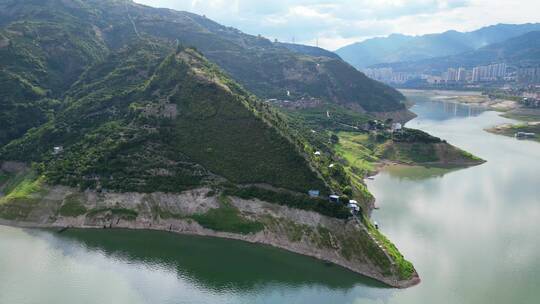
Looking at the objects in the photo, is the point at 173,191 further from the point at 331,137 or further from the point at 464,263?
the point at 331,137

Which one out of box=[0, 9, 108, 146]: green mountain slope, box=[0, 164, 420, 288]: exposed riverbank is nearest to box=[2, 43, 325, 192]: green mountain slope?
box=[0, 164, 420, 288]: exposed riverbank

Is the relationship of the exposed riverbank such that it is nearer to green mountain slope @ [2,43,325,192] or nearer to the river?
the river

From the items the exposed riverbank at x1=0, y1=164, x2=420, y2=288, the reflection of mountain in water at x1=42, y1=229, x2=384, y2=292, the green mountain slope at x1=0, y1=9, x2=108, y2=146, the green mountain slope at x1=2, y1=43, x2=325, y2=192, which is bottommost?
the reflection of mountain in water at x1=42, y1=229, x2=384, y2=292

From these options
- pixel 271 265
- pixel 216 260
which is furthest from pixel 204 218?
pixel 271 265

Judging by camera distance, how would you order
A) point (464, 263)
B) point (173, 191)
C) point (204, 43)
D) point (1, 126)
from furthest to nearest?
point (204, 43) → point (1, 126) → point (173, 191) → point (464, 263)

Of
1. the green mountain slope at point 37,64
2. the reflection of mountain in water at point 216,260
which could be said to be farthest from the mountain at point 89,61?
the reflection of mountain in water at point 216,260

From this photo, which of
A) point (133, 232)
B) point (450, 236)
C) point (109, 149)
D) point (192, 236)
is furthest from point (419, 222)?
point (109, 149)

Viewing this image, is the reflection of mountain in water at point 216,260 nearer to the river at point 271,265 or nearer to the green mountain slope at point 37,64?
the river at point 271,265
